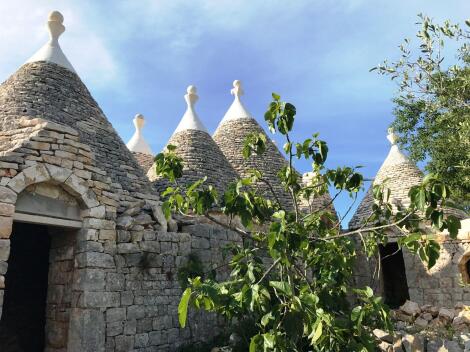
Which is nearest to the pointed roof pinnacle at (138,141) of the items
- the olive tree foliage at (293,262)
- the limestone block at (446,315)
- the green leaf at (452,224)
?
the limestone block at (446,315)

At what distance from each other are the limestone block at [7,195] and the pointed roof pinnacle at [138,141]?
1069 centimetres

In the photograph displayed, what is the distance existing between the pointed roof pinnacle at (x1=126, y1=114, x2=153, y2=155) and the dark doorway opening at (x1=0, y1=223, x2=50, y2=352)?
8.60m

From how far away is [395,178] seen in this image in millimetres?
12891

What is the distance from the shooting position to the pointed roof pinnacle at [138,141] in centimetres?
1550

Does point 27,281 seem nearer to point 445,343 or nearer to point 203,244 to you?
point 203,244

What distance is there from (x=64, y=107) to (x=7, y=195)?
12.8 feet

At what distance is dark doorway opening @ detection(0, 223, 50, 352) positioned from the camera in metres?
6.26

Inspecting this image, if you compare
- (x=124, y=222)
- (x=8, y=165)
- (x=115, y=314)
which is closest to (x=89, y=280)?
(x=115, y=314)

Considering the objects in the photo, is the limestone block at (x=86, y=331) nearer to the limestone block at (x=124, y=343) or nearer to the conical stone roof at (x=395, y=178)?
the limestone block at (x=124, y=343)

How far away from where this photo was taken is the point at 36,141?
4.94 meters

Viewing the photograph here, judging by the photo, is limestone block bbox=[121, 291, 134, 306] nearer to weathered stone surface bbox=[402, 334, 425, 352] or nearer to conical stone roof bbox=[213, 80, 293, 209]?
weathered stone surface bbox=[402, 334, 425, 352]

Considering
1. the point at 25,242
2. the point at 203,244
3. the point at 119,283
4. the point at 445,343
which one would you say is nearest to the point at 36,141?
the point at 119,283

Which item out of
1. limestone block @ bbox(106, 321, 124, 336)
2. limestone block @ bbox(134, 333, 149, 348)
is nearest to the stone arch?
limestone block @ bbox(106, 321, 124, 336)

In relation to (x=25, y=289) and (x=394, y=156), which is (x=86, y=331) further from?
(x=394, y=156)
